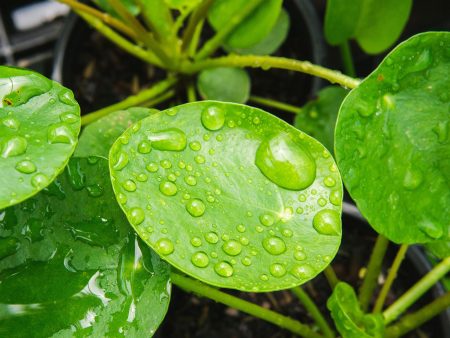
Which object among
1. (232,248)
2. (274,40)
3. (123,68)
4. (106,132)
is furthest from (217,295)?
(123,68)

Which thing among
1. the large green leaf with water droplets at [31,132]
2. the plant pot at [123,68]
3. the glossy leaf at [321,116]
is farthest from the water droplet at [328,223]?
the plant pot at [123,68]

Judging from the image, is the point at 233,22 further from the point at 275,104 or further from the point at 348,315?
the point at 348,315

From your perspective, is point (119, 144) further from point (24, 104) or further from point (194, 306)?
point (194, 306)

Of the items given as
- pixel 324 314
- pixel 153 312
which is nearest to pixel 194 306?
pixel 324 314

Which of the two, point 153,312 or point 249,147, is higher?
point 249,147

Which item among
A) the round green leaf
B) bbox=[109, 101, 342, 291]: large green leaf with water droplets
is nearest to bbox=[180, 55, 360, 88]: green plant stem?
the round green leaf

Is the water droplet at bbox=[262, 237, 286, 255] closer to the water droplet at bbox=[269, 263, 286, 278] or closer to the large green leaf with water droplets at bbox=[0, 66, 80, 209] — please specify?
the water droplet at bbox=[269, 263, 286, 278]

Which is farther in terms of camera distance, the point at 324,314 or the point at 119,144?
the point at 324,314
